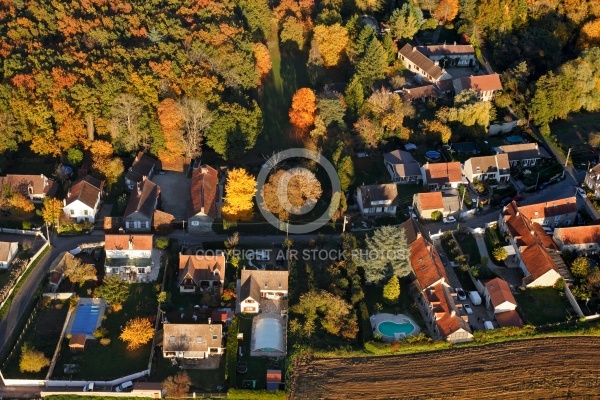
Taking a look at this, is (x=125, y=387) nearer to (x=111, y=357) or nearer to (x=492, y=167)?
(x=111, y=357)

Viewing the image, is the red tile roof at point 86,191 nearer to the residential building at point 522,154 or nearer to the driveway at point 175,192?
the driveway at point 175,192

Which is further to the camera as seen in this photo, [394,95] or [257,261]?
[394,95]

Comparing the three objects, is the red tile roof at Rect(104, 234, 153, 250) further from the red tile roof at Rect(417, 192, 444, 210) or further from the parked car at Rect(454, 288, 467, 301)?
the parked car at Rect(454, 288, 467, 301)

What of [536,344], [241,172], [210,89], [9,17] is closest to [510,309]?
[536,344]

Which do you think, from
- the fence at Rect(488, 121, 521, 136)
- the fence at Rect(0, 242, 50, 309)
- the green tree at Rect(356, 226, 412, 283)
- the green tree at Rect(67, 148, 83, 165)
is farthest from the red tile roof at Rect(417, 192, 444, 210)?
the fence at Rect(0, 242, 50, 309)

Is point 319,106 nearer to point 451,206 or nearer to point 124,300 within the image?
point 451,206
